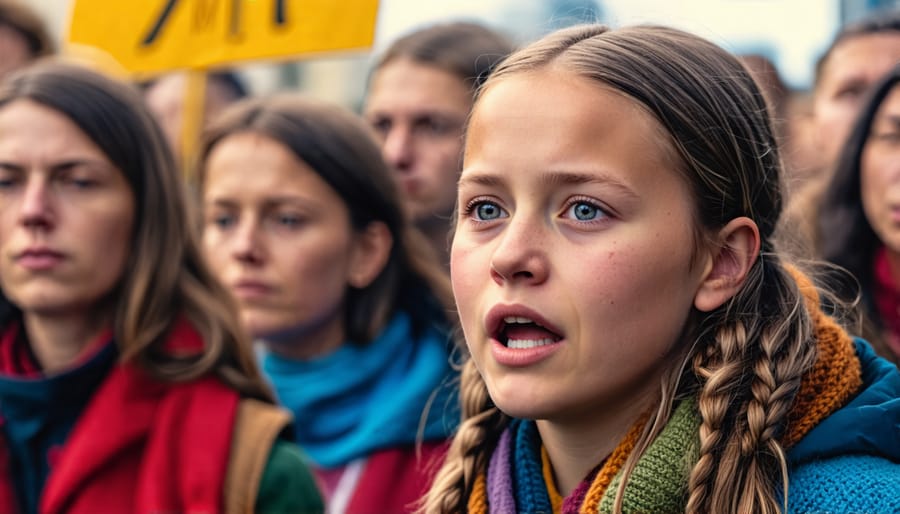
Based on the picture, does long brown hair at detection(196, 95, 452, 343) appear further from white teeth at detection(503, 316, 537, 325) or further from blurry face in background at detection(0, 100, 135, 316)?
white teeth at detection(503, 316, 537, 325)

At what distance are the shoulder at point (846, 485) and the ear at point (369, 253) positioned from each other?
250cm

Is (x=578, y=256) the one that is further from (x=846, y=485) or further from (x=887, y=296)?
(x=887, y=296)

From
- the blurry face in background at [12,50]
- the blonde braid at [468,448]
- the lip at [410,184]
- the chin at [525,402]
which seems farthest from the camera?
the blurry face in background at [12,50]

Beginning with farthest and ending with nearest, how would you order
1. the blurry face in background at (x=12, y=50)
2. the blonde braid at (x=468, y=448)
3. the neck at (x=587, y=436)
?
the blurry face in background at (x=12, y=50)
the blonde braid at (x=468, y=448)
the neck at (x=587, y=436)

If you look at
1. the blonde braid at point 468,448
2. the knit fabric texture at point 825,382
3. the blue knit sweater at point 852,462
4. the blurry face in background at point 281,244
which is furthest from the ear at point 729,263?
the blurry face in background at point 281,244

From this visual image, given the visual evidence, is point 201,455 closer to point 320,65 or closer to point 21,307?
point 21,307

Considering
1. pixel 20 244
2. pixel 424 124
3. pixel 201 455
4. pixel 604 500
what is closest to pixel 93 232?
pixel 20 244

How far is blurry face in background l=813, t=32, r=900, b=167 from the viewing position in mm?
4836

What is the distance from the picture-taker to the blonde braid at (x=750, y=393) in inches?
81.3

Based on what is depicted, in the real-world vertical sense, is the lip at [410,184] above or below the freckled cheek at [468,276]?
below

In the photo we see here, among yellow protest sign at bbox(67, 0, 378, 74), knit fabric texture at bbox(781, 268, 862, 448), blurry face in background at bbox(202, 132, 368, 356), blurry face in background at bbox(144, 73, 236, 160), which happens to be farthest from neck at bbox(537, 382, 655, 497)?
blurry face in background at bbox(144, 73, 236, 160)

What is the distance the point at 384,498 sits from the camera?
13.0ft

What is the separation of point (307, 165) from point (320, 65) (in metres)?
29.0

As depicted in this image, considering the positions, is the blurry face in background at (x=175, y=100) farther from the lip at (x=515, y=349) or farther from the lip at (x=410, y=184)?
the lip at (x=515, y=349)
